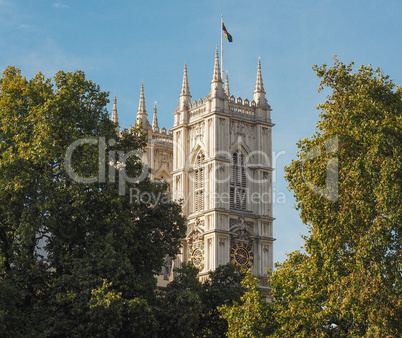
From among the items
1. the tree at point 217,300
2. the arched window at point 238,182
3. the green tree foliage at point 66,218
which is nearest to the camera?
the green tree foliage at point 66,218

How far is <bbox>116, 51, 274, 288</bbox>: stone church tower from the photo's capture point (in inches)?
2403

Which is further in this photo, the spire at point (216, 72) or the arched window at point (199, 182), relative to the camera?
the spire at point (216, 72)

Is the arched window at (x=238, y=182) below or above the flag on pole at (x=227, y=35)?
below

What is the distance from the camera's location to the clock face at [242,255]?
200ft

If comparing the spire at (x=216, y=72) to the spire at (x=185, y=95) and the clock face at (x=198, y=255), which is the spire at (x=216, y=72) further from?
the clock face at (x=198, y=255)

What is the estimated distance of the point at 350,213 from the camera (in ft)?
93.4

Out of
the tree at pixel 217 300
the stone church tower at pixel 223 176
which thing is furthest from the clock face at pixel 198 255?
the tree at pixel 217 300

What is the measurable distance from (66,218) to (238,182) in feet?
90.6

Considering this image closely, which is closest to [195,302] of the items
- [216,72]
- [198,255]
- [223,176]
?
[198,255]

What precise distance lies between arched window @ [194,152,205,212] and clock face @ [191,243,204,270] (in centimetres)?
257

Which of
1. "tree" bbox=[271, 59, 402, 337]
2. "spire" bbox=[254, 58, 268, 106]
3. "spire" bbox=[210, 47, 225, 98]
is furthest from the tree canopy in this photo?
"spire" bbox=[254, 58, 268, 106]

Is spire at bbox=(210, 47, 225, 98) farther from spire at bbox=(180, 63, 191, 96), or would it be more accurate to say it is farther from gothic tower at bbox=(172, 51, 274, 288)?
spire at bbox=(180, 63, 191, 96)

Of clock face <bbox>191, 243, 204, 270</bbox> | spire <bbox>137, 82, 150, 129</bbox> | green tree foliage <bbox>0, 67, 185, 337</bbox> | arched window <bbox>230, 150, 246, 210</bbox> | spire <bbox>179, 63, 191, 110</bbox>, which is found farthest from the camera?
spire <bbox>137, 82, 150, 129</bbox>

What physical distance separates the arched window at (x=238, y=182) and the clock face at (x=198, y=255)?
3.41 metres
